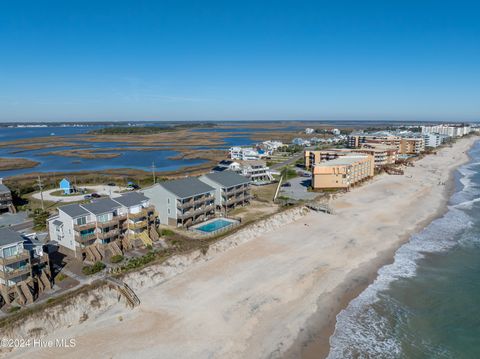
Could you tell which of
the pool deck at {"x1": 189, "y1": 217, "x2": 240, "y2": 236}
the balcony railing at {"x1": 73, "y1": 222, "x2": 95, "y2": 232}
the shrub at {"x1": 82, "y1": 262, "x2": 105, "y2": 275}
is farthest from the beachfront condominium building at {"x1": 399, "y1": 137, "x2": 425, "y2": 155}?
the shrub at {"x1": 82, "y1": 262, "x2": 105, "y2": 275}

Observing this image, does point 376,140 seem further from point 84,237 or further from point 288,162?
point 84,237

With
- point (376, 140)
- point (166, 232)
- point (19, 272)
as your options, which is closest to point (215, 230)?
point (166, 232)

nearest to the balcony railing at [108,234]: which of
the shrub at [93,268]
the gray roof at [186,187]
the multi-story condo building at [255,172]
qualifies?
the shrub at [93,268]

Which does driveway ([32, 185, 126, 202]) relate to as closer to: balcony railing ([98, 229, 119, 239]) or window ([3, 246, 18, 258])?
balcony railing ([98, 229, 119, 239])

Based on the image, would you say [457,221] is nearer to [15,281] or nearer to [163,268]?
[163,268]

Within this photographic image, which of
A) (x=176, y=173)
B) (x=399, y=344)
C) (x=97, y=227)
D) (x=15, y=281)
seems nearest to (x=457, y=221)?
(x=399, y=344)
